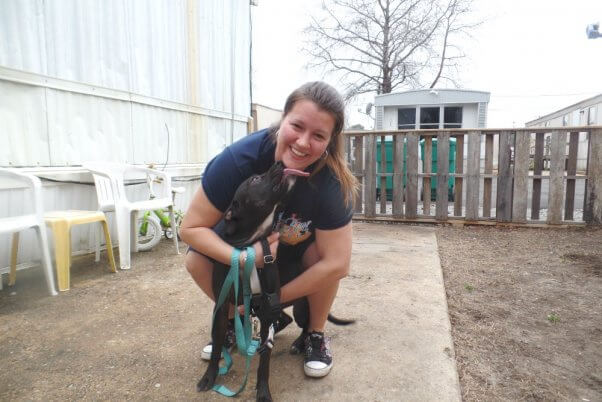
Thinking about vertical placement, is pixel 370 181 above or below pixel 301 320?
above

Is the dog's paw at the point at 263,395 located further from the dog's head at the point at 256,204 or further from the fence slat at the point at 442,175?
the fence slat at the point at 442,175

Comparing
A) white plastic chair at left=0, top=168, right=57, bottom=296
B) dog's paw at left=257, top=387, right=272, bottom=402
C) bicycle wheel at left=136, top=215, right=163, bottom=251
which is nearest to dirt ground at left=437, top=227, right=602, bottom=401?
dog's paw at left=257, top=387, right=272, bottom=402

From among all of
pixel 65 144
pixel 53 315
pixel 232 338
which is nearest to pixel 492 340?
pixel 232 338

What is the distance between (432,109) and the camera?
10.9m

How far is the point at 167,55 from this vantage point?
443 cm

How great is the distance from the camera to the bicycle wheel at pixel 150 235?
3.78 metres

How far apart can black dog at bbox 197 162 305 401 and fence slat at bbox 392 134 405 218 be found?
13.3 ft

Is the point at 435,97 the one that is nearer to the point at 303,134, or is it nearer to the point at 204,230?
the point at 303,134

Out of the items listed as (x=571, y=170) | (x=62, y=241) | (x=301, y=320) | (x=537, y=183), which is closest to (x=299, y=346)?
(x=301, y=320)

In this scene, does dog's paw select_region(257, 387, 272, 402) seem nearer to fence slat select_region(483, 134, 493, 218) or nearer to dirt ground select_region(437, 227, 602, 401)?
dirt ground select_region(437, 227, 602, 401)

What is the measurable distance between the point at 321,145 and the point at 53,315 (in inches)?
75.7

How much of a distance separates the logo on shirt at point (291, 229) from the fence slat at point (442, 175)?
396cm

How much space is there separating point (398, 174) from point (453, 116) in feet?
22.2

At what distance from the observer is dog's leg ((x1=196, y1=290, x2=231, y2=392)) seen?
4.81 ft
